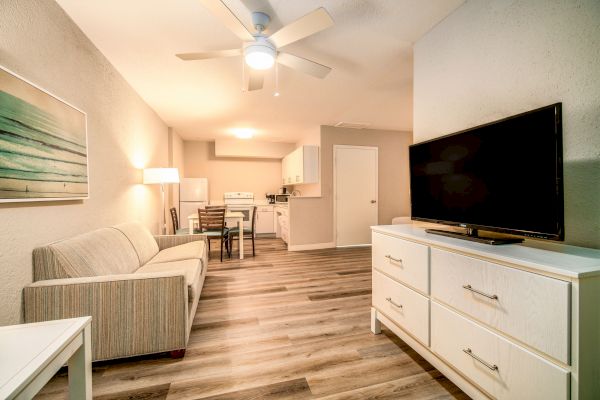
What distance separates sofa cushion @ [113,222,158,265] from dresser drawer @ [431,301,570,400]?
8.83 feet

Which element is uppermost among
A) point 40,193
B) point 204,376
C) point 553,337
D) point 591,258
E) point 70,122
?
point 70,122

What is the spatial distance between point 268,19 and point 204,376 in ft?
8.38

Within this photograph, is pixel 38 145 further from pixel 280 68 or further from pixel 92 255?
pixel 280 68

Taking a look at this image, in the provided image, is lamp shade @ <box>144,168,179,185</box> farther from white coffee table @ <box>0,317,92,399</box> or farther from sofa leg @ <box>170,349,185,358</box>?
white coffee table @ <box>0,317,92,399</box>

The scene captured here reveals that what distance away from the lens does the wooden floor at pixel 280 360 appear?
4.76 ft

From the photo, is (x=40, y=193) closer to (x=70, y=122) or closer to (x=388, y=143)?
(x=70, y=122)

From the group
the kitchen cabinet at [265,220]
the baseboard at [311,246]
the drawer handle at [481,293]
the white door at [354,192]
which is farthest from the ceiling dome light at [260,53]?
the kitchen cabinet at [265,220]

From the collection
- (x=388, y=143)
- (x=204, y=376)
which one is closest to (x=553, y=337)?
(x=204, y=376)

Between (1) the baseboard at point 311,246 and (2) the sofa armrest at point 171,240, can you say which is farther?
(1) the baseboard at point 311,246

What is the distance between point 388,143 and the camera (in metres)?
5.51

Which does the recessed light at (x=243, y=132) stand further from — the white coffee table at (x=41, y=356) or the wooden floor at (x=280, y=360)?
the white coffee table at (x=41, y=356)

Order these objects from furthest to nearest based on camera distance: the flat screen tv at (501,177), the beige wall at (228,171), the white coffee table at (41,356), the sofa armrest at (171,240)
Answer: the beige wall at (228,171) < the sofa armrest at (171,240) < the flat screen tv at (501,177) < the white coffee table at (41,356)

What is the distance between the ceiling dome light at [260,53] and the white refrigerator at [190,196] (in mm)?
4468

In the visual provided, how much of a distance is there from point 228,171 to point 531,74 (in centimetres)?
636
